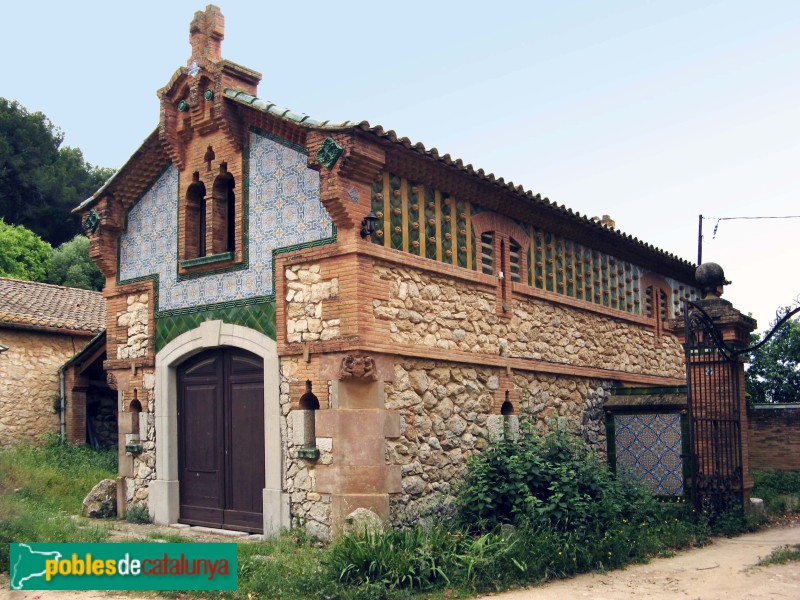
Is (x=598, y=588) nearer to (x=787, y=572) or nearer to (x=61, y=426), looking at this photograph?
(x=787, y=572)

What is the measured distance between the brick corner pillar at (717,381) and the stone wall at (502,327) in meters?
2.25

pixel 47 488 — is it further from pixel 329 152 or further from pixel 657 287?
pixel 657 287

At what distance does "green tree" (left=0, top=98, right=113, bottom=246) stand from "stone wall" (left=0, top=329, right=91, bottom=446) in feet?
69.2

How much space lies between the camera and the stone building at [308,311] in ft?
36.2

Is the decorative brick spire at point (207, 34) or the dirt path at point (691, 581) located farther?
the decorative brick spire at point (207, 34)

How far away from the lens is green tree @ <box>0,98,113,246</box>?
38.0 meters

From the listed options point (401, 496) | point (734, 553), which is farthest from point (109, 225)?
point (734, 553)

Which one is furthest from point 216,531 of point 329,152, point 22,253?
point 22,253

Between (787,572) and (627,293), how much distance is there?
848 cm

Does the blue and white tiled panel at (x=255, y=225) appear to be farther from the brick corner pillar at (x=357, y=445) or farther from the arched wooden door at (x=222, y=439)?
the brick corner pillar at (x=357, y=445)

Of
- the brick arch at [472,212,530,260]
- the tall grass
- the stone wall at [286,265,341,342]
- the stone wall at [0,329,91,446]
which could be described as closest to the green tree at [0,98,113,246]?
the stone wall at [0,329,91,446]

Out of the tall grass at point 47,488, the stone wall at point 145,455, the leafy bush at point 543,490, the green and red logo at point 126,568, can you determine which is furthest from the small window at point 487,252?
the tall grass at point 47,488

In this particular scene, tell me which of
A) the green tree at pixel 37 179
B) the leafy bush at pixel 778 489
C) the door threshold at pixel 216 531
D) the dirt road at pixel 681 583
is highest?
the green tree at pixel 37 179

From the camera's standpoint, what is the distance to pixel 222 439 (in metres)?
12.6
